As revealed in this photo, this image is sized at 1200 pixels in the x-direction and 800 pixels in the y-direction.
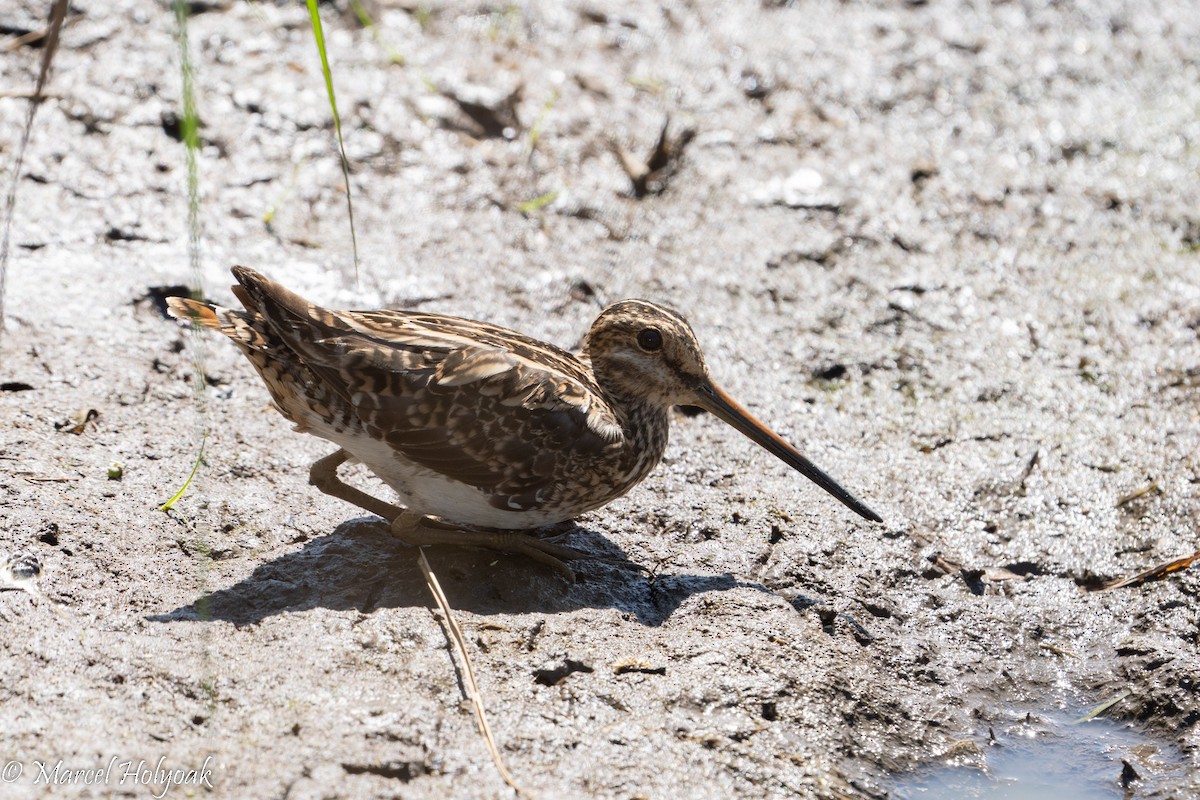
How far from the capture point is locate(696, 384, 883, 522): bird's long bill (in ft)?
17.9

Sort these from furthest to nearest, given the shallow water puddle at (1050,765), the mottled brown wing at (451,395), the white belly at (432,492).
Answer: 1. the white belly at (432,492)
2. the mottled brown wing at (451,395)
3. the shallow water puddle at (1050,765)

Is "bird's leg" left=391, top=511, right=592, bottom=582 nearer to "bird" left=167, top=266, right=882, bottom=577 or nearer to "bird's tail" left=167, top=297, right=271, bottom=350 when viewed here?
"bird" left=167, top=266, right=882, bottom=577

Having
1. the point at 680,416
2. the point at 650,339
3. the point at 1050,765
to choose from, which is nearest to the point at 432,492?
the point at 650,339

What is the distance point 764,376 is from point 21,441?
11.7 feet

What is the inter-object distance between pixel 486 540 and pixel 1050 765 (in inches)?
90.2

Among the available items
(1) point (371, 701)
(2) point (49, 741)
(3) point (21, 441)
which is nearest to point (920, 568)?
(1) point (371, 701)

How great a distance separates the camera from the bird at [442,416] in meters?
4.98

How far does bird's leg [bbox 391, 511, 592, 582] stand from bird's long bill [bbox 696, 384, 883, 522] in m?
0.93

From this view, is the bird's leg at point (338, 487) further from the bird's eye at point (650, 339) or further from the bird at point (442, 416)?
the bird's eye at point (650, 339)

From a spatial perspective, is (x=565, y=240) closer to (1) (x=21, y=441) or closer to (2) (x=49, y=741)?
(1) (x=21, y=441)

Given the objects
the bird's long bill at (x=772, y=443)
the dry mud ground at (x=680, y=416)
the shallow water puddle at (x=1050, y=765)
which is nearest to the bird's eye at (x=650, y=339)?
the bird's long bill at (x=772, y=443)

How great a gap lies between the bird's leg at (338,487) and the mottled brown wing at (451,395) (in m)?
0.42

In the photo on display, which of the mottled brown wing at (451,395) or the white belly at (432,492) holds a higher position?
the mottled brown wing at (451,395)

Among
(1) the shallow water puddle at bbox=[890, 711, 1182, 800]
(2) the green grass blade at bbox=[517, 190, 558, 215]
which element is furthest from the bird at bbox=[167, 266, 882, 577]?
(2) the green grass blade at bbox=[517, 190, 558, 215]
